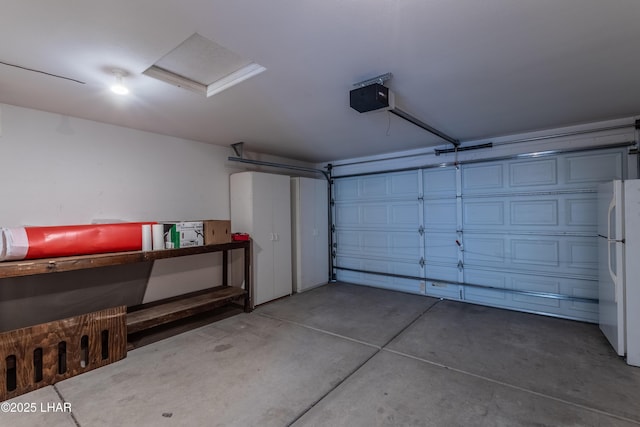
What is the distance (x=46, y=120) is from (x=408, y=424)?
4243 millimetres

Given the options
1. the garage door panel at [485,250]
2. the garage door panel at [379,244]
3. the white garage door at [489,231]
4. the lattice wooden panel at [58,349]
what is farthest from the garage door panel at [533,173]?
the lattice wooden panel at [58,349]

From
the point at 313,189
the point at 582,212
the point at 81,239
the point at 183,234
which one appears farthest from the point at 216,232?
the point at 582,212

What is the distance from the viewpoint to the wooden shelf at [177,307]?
296cm

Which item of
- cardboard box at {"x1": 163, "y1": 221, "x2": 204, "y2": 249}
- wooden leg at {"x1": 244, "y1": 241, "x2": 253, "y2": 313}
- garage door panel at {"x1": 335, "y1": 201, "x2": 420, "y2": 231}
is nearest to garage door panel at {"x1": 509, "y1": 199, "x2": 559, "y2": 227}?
garage door panel at {"x1": 335, "y1": 201, "x2": 420, "y2": 231}

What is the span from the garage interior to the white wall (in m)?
0.02

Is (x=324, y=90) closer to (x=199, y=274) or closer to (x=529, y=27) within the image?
(x=529, y=27)

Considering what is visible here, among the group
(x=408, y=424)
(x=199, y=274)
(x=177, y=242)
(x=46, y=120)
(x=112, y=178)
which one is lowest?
(x=408, y=424)

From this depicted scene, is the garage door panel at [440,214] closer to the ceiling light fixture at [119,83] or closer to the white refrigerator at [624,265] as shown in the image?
the white refrigerator at [624,265]

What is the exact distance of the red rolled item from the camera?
96.4 inches

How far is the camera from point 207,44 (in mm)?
1891

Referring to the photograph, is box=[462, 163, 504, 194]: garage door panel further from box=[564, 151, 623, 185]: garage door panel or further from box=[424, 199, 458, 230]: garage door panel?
box=[564, 151, 623, 185]: garage door panel

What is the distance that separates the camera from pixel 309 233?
5.34 m

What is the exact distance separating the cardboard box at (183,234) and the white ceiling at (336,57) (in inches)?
47.2

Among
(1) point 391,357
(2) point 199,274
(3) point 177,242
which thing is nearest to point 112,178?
(3) point 177,242
